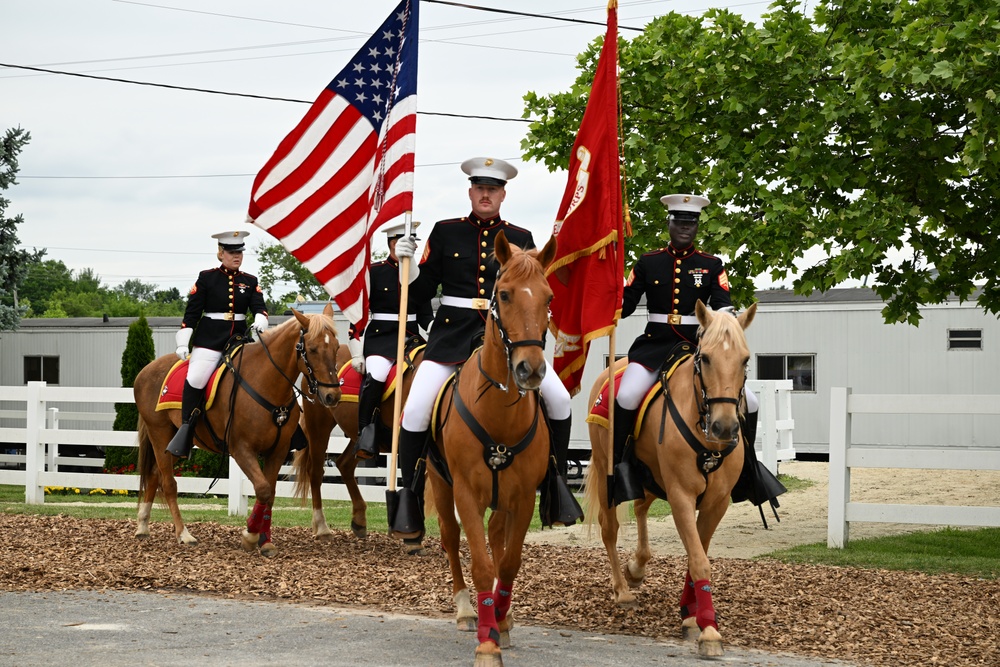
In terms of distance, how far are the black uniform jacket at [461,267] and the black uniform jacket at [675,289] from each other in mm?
1185

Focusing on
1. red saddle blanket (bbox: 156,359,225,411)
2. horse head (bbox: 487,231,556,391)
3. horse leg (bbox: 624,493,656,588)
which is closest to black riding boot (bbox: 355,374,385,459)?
red saddle blanket (bbox: 156,359,225,411)

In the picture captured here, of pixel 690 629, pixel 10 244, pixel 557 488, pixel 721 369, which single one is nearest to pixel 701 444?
pixel 721 369

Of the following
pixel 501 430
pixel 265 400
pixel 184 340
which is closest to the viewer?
pixel 501 430

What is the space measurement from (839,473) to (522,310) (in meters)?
6.67

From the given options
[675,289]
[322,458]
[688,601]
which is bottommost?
[688,601]

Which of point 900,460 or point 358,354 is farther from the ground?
point 358,354

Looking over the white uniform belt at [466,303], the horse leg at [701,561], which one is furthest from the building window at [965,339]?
the white uniform belt at [466,303]

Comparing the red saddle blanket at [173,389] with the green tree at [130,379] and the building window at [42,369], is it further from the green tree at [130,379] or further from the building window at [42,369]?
the building window at [42,369]

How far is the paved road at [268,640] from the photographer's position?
6.28 metres

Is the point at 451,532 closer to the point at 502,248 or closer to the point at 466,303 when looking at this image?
the point at 466,303

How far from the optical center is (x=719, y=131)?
11680 mm

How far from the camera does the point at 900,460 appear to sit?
1086 centimetres

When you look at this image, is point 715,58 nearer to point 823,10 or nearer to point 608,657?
point 823,10

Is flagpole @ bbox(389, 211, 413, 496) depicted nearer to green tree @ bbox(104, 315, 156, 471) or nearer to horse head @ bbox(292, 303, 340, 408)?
horse head @ bbox(292, 303, 340, 408)
